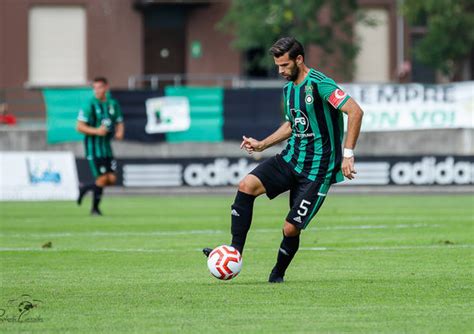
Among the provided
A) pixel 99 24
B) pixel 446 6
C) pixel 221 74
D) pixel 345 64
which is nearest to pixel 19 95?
pixel 99 24

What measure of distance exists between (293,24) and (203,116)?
9.89 meters

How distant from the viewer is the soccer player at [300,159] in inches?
413

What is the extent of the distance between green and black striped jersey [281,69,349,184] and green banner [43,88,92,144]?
20483mm

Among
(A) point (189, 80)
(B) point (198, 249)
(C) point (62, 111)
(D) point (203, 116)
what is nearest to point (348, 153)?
(B) point (198, 249)

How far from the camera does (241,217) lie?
34.6ft

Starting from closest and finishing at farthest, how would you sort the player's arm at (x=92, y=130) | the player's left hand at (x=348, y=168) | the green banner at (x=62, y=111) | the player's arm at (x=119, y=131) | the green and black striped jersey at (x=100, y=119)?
the player's left hand at (x=348, y=168) < the player's arm at (x=92, y=130) < the green and black striped jersey at (x=100, y=119) < the player's arm at (x=119, y=131) < the green banner at (x=62, y=111)

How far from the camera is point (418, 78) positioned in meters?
47.8

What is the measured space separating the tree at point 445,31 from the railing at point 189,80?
502 centimetres

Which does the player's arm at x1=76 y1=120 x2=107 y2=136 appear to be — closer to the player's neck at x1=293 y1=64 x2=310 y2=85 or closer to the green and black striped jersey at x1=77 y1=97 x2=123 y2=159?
the green and black striped jersey at x1=77 y1=97 x2=123 y2=159

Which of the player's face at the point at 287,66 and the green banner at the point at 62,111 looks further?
the green banner at the point at 62,111

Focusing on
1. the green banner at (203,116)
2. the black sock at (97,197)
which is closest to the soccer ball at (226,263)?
the black sock at (97,197)

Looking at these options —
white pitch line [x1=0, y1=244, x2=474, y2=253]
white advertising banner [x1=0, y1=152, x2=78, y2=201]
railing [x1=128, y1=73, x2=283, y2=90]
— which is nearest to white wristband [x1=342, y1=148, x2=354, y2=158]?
white pitch line [x1=0, y1=244, x2=474, y2=253]

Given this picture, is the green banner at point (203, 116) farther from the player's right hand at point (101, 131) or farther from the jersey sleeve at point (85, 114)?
the player's right hand at point (101, 131)

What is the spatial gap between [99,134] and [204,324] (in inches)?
475
